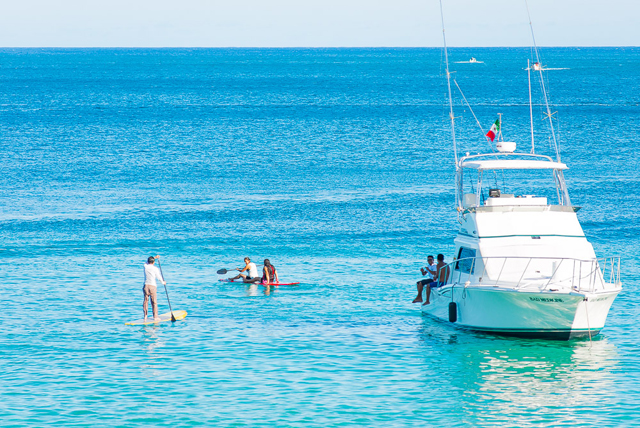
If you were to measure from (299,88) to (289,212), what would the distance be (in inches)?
4825

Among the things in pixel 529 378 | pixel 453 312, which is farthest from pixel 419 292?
pixel 529 378

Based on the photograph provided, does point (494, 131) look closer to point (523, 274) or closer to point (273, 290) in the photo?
point (523, 274)

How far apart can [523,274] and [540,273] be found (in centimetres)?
66

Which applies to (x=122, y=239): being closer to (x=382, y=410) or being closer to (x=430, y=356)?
(x=430, y=356)

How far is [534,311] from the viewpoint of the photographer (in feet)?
72.9

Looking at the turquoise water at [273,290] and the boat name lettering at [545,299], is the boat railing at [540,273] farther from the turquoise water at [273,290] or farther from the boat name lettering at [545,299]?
the turquoise water at [273,290]

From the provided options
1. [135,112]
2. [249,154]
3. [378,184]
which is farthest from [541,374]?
[135,112]

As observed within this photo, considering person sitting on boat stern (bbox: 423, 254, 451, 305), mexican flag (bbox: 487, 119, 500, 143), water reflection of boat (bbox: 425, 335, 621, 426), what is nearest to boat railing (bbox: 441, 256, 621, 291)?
person sitting on boat stern (bbox: 423, 254, 451, 305)

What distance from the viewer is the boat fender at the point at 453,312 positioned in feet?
79.2

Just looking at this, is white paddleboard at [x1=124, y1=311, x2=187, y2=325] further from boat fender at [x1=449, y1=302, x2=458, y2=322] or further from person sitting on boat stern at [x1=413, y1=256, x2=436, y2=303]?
boat fender at [x1=449, y1=302, x2=458, y2=322]

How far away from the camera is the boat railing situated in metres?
22.3

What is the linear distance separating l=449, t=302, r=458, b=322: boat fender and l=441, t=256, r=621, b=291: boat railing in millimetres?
917

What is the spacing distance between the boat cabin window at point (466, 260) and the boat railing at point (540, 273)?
0.14 m

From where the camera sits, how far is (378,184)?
192ft
